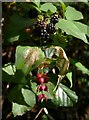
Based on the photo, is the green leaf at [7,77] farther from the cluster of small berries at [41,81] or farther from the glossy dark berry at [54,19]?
the glossy dark berry at [54,19]

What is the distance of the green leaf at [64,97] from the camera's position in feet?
4.30

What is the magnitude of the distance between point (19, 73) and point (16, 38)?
0.16m

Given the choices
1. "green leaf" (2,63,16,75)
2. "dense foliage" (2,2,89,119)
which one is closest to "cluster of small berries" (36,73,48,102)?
"dense foliage" (2,2,89,119)

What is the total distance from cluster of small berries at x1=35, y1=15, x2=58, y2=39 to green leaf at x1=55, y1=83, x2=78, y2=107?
0.83ft

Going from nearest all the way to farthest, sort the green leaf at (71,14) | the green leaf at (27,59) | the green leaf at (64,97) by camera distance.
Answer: the green leaf at (27,59)
the green leaf at (71,14)
the green leaf at (64,97)

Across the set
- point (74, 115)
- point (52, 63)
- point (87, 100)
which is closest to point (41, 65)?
point (52, 63)

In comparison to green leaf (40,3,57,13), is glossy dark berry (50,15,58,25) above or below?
below

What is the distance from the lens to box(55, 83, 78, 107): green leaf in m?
1.31

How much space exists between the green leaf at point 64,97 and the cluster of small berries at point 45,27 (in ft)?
0.83

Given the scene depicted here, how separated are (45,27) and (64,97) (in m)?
0.30

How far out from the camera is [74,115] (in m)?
2.13

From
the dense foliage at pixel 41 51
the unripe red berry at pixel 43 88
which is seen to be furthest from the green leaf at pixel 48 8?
the unripe red berry at pixel 43 88

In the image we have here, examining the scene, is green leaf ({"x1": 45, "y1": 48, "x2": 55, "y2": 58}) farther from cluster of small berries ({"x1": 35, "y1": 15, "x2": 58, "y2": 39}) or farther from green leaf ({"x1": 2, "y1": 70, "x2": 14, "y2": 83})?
green leaf ({"x1": 2, "y1": 70, "x2": 14, "y2": 83})

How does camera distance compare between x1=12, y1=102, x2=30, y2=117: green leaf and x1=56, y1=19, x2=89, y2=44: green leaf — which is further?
x1=12, y1=102, x2=30, y2=117: green leaf
